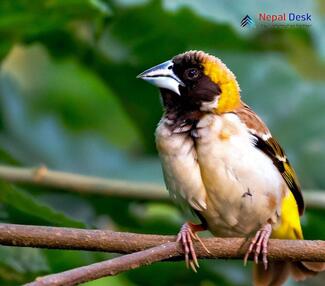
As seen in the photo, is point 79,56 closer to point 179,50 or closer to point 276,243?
point 179,50

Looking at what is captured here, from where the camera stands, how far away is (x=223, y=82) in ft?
11.6

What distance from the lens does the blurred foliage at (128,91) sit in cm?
403

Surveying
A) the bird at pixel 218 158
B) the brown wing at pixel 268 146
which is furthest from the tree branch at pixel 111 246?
the brown wing at pixel 268 146

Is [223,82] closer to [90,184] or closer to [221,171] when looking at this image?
[221,171]

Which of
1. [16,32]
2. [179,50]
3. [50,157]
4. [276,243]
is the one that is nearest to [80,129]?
[50,157]

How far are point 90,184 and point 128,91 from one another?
2.58ft

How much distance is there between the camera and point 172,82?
11.2 feet

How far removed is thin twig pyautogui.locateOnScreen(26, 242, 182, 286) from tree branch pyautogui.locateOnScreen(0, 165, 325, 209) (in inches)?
41.6

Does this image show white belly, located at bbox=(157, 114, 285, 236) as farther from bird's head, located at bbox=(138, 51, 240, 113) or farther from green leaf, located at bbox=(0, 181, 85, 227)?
green leaf, located at bbox=(0, 181, 85, 227)

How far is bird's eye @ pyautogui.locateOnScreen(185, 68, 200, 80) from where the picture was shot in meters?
3.47

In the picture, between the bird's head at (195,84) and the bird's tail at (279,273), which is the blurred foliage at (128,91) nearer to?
the bird's tail at (279,273)

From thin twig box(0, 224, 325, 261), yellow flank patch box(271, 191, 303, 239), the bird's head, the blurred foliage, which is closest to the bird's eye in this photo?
the bird's head

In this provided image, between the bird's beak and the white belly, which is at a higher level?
the bird's beak

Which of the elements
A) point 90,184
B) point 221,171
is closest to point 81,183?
point 90,184
